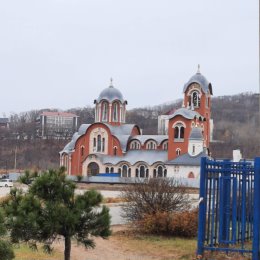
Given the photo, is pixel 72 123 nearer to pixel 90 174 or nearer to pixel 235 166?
pixel 90 174

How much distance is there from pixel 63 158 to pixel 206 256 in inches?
1546

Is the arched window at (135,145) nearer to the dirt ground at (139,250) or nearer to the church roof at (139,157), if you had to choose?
the church roof at (139,157)

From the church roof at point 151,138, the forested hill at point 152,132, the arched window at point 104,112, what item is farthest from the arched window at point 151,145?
the forested hill at point 152,132

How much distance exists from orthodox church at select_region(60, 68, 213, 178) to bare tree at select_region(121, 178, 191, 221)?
26635 millimetres

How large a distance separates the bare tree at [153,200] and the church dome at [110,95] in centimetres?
3243

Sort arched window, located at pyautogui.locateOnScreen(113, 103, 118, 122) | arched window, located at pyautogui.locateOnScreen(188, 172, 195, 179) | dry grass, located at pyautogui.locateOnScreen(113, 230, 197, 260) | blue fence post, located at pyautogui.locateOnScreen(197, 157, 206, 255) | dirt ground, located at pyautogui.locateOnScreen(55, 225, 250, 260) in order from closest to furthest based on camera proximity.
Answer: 1. blue fence post, located at pyautogui.locateOnScreen(197, 157, 206, 255)
2. dirt ground, located at pyautogui.locateOnScreen(55, 225, 250, 260)
3. dry grass, located at pyautogui.locateOnScreen(113, 230, 197, 260)
4. arched window, located at pyautogui.locateOnScreen(188, 172, 195, 179)
5. arched window, located at pyautogui.locateOnScreen(113, 103, 118, 122)

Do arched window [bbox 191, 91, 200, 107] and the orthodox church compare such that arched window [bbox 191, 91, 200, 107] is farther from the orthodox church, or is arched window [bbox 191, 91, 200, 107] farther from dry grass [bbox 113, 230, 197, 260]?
dry grass [bbox 113, 230, 197, 260]

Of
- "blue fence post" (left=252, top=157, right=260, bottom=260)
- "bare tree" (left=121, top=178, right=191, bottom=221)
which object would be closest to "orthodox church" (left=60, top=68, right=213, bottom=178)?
"bare tree" (left=121, top=178, right=191, bottom=221)

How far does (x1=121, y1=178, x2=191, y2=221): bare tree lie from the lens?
15305 millimetres

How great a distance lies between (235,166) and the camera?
9.48 m

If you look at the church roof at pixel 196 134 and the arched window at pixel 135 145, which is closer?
the church roof at pixel 196 134

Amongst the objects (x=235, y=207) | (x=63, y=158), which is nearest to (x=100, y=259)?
(x=235, y=207)

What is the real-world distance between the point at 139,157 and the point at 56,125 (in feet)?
221

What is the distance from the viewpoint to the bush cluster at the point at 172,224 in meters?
13.5
